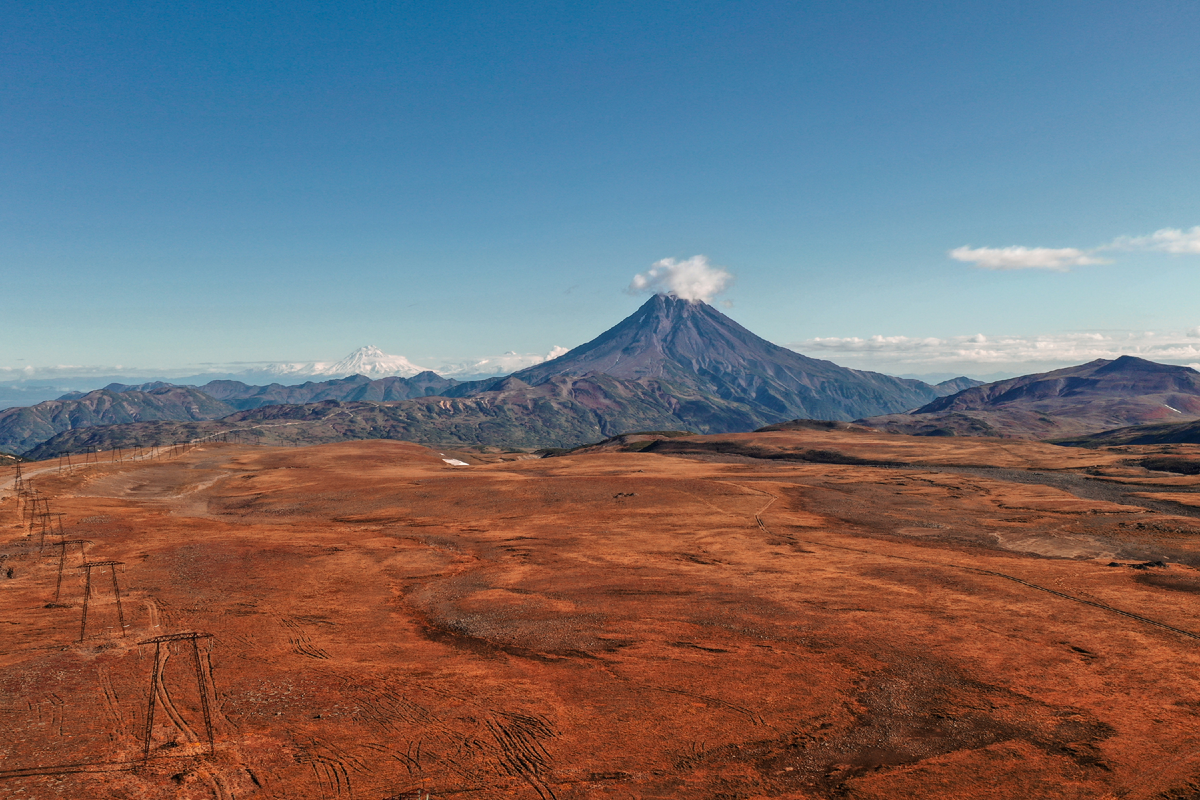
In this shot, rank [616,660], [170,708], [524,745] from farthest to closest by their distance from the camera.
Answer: [616,660] → [170,708] → [524,745]

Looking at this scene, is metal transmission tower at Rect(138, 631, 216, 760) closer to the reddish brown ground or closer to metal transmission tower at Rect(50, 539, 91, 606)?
the reddish brown ground

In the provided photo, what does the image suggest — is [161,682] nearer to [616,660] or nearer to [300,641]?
[300,641]

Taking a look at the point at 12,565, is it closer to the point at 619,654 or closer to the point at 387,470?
the point at 619,654

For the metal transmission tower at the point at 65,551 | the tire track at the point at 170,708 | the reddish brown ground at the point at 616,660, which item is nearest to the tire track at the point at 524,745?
the reddish brown ground at the point at 616,660

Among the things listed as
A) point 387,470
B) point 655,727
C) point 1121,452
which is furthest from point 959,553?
point 1121,452

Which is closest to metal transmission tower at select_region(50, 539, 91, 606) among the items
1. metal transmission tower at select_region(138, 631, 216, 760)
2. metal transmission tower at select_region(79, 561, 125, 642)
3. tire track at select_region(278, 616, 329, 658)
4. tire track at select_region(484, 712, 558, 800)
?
metal transmission tower at select_region(79, 561, 125, 642)

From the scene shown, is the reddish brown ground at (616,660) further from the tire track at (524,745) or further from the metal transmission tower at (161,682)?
the metal transmission tower at (161,682)

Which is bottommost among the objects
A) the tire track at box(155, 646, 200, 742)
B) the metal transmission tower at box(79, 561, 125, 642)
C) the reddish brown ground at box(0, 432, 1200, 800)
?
the reddish brown ground at box(0, 432, 1200, 800)

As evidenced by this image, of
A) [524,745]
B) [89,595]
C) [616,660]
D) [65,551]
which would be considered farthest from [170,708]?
[65,551]
